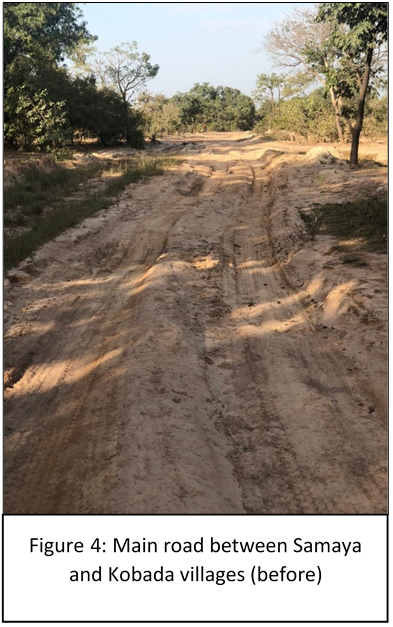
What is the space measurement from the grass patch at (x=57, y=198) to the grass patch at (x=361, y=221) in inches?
238

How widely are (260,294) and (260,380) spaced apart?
272 centimetres

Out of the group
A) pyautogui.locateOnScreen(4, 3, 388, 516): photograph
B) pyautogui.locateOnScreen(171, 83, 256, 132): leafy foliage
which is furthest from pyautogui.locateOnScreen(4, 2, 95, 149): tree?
pyautogui.locateOnScreen(171, 83, 256, 132): leafy foliage

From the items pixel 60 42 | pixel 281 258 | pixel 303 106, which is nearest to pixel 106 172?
pixel 281 258

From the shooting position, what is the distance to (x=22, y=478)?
4.18m

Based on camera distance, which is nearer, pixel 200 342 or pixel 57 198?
pixel 200 342

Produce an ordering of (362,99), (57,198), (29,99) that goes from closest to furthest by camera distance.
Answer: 1. (57,198)
2. (362,99)
3. (29,99)

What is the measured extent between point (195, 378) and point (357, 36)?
14.0 metres

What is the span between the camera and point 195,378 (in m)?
5.62

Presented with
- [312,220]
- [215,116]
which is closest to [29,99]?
[312,220]

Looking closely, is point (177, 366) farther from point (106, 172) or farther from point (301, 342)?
point (106, 172)

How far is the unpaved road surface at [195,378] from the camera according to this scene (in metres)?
4.05

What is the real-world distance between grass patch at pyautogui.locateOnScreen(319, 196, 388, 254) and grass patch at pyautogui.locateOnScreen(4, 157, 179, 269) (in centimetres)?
605

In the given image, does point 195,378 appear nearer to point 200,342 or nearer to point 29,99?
point 200,342

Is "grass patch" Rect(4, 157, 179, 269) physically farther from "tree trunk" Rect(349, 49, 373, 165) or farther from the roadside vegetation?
"tree trunk" Rect(349, 49, 373, 165)
